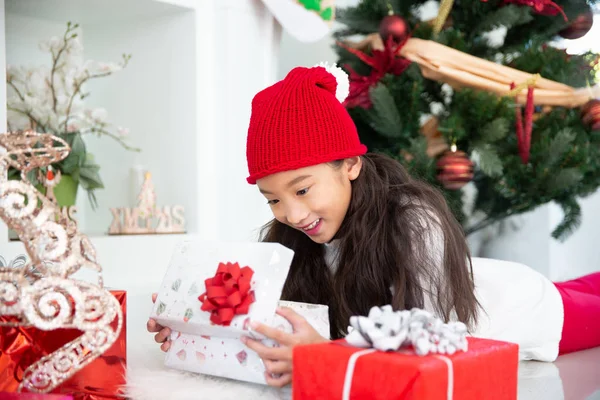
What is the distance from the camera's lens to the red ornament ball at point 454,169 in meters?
1.79

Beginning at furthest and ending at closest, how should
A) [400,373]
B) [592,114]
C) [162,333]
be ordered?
1. [592,114]
2. [162,333]
3. [400,373]

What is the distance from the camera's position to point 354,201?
50.1 inches

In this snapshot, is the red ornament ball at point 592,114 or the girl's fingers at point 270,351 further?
the red ornament ball at point 592,114

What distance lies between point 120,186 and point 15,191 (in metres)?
1.30

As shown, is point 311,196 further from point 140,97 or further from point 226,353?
point 140,97

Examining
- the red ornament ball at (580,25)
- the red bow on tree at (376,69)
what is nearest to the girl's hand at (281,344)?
the red bow on tree at (376,69)

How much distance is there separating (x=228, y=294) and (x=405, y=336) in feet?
0.90

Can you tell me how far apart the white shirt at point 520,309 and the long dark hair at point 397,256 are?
0.13 m

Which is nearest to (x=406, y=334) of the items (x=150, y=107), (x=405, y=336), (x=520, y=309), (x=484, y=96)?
(x=405, y=336)

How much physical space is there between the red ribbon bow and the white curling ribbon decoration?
0.20m

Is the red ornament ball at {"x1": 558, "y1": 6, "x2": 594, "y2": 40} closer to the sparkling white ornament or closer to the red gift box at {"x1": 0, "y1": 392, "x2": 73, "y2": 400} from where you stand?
the sparkling white ornament

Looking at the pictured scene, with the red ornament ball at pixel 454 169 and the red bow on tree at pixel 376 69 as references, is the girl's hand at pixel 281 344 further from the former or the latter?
the red bow on tree at pixel 376 69

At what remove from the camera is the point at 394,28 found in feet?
6.16

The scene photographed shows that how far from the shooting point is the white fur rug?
0.98 metres
